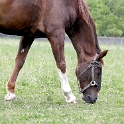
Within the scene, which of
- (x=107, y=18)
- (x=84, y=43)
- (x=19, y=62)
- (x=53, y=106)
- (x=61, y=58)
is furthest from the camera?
(x=107, y=18)


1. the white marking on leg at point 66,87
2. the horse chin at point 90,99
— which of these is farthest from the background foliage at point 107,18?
the horse chin at point 90,99

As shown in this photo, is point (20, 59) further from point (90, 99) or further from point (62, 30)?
point (90, 99)

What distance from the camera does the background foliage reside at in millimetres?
66875

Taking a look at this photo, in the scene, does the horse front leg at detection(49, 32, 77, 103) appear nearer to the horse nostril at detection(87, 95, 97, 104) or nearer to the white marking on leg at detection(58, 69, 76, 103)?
the white marking on leg at detection(58, 69, 76, 103)

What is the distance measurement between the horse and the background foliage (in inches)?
2248

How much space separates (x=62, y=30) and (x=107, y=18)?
58.9 m

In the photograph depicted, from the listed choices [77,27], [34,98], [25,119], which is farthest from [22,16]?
[25,119]

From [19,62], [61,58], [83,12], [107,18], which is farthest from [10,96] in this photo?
[107,18]

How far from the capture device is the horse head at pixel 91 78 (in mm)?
8906

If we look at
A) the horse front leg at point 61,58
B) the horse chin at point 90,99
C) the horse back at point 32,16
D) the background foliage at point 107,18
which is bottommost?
the background foliage at point 107,18

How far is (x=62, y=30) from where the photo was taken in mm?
8812

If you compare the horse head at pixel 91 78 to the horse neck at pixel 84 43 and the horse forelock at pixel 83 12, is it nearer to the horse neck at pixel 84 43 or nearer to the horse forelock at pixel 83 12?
the horse neck at pixel 84 43

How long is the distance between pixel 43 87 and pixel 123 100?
2232mm

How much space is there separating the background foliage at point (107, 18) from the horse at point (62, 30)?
57.1 metres
